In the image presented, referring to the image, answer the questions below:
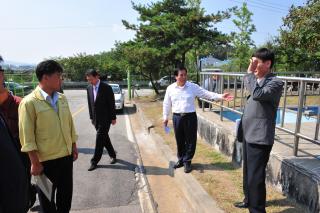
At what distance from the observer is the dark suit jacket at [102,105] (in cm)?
587

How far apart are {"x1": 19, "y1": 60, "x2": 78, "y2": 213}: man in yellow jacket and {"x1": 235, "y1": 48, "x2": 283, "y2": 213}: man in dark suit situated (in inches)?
80.2

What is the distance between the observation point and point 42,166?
10.8 ft

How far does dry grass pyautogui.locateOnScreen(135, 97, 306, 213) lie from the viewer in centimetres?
394

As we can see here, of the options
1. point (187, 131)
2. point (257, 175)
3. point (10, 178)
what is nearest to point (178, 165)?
point (187, 131)

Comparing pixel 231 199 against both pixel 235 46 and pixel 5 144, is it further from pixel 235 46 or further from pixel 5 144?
pixel 235 46

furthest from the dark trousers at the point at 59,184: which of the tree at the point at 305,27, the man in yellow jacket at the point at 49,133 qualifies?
→ the tree at the point at 305,27

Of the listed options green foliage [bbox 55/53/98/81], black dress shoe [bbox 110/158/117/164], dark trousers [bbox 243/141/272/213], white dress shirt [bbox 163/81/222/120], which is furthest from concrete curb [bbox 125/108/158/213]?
green foliage [bbox 55/53/98/81]

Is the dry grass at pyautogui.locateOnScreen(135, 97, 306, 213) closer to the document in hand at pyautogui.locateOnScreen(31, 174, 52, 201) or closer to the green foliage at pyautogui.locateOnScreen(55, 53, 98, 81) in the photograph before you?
the document in hand at pyautogui.locateOnScreen(31, 174, 52, 201)

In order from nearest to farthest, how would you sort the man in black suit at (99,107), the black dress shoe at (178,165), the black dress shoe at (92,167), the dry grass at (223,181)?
the dry grass at (223,181), the black dress shoe at (178,165), the man in black suit at (99,107), the black dress shoe at (92,167)

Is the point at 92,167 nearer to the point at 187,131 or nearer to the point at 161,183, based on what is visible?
the point at 161,183


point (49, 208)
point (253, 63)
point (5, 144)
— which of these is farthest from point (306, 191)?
point (5, 144)

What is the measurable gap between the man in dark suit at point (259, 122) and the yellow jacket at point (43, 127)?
204 centimetres

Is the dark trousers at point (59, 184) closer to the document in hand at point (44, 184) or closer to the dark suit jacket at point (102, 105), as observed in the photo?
the document in hand at point (44, 184)

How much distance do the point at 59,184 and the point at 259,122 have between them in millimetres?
2317
